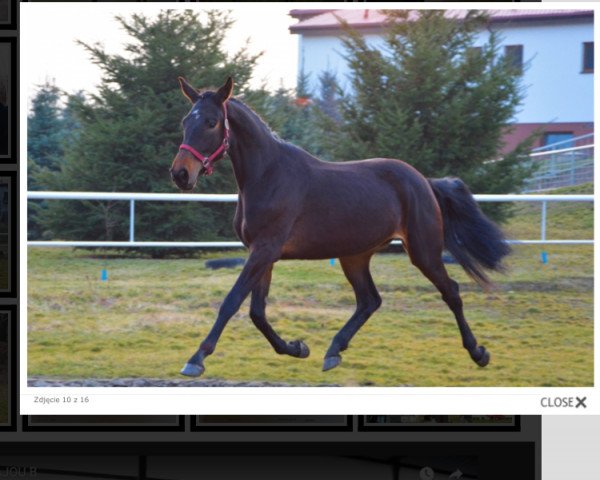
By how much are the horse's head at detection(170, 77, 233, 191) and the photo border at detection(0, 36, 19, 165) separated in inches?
38.3

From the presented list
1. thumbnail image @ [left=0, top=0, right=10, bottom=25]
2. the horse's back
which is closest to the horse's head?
the horse's back

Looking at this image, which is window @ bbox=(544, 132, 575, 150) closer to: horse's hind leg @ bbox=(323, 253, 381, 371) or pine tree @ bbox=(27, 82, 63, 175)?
horse's hind leg @ bbox=(323, 253, 381, 371)

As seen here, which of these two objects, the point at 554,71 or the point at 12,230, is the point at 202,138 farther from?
the point at 554,71

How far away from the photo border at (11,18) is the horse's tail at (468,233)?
2.66 meters

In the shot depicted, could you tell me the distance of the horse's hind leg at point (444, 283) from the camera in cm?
696

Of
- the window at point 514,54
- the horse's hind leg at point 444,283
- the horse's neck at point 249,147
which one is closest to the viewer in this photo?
the horse's neck at point 249,147

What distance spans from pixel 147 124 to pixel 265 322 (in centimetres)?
139

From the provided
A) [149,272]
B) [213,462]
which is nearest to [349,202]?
[149,272]

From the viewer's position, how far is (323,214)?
22.3 ft

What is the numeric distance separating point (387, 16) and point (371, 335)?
1.95m

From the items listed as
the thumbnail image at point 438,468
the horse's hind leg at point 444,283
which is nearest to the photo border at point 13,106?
the horse's hind leg at point 444,283

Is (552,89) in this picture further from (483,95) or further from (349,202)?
(349,202)

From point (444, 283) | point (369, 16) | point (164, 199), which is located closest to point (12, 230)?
point (164, 199)

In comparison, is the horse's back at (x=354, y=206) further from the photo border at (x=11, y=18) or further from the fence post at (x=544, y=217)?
the photo border at (x=11, y=18)
